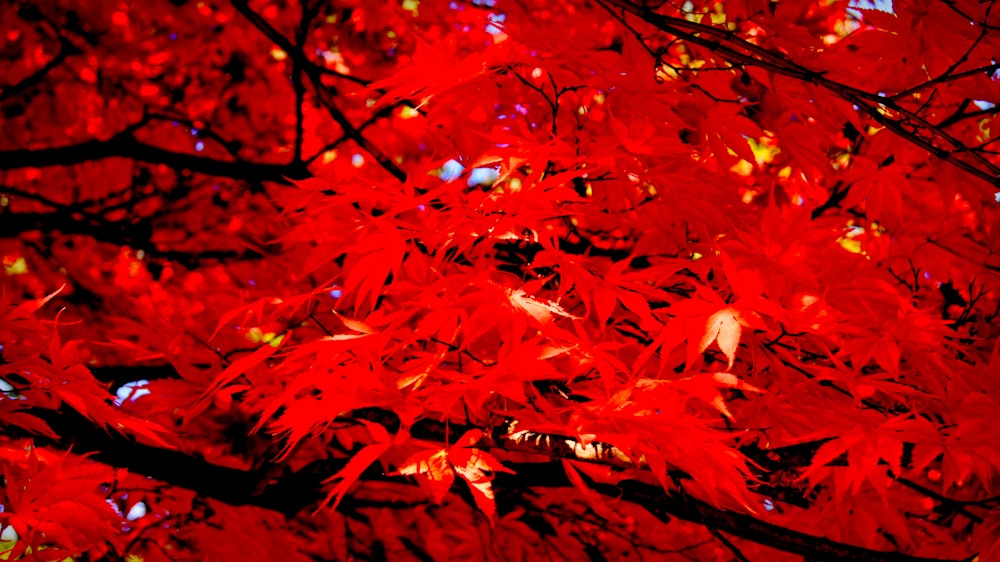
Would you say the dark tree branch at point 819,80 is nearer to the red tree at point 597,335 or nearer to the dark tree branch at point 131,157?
the red tree at point 597,335

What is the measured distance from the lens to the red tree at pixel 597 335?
169 cm

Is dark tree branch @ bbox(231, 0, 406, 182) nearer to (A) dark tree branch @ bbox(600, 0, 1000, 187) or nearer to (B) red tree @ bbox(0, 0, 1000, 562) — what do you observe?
(B) red tree @ bbox(0, 0, 1000, 562)

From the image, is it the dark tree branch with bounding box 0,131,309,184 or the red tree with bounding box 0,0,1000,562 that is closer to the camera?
the red tree with bounding box 0,0,1000,562

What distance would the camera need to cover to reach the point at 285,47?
3209 millimetres

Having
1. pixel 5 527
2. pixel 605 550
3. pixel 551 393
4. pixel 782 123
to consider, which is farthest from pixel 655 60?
pixel 605 550

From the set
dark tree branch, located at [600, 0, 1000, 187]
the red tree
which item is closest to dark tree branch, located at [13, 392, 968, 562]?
the red tree

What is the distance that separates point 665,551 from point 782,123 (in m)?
2.37

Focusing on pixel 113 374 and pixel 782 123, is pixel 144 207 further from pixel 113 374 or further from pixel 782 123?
pixel 782 123

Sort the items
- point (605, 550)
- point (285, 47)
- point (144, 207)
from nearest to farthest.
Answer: point (285, 47)
point (605, 550)
point (144, 207)

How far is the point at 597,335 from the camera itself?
2.13 meters

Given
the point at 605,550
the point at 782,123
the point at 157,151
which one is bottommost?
the point at 605,550

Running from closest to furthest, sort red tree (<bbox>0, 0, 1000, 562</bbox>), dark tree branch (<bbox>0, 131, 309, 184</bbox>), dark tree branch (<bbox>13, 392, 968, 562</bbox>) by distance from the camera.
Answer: red tree (<bbox>0, 0, 1000, 562</bbox>)
dark tree branch (<bbox>13, 392, 968, 562</bbox>)
dark tree branch (<bbox>0, 131, 309, 184</bbox>)

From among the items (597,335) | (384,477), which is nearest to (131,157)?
(384,477)

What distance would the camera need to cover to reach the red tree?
1.69 meters
